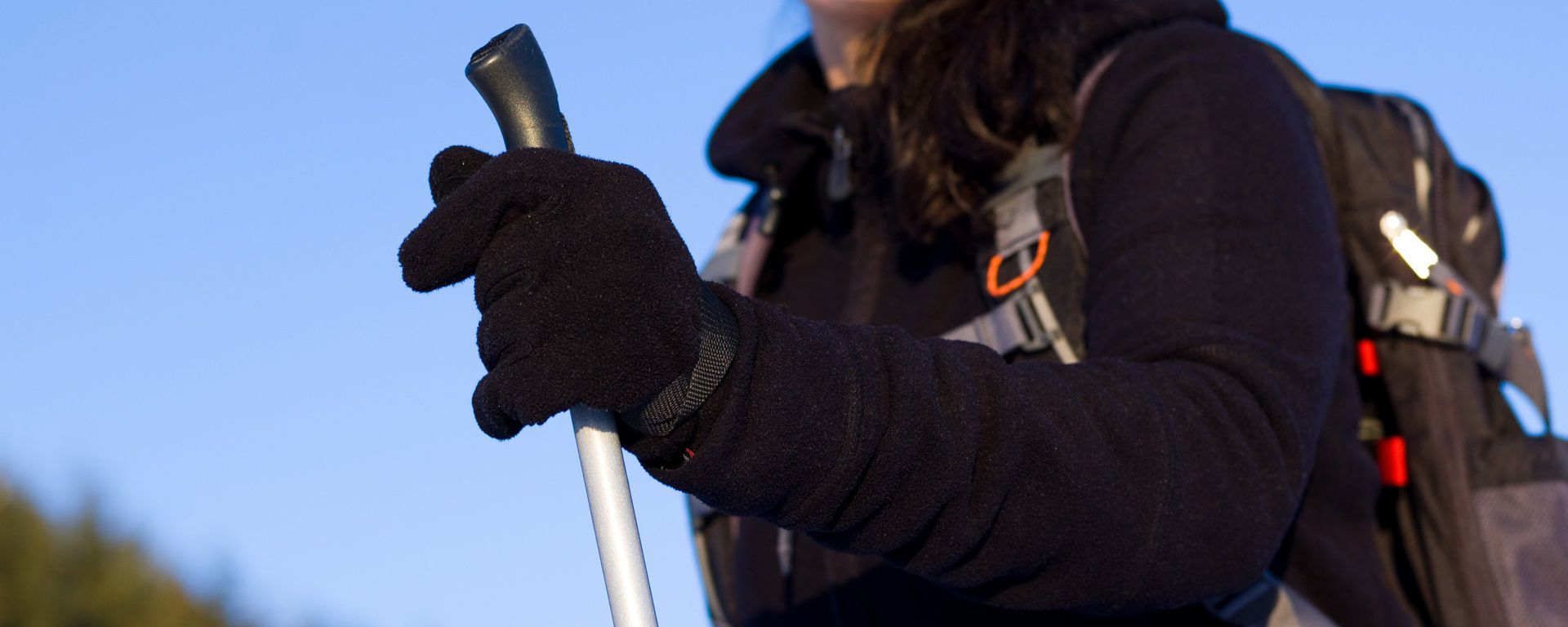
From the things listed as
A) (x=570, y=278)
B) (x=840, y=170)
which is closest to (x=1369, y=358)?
(x=840, y=170)

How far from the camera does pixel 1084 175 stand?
6.36ft

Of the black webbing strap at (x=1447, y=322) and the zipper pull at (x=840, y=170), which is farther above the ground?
the zipper pull at (x=840, y=170)

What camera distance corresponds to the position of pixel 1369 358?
2217 mm

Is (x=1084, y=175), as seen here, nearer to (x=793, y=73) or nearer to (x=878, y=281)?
(x=878, y=281)

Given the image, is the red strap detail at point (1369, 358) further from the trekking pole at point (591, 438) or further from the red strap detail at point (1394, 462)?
the trekking pole at point (591, 438)

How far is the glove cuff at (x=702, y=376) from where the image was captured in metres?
1.14

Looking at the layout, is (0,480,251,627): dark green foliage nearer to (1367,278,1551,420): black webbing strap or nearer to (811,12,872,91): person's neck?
(811,12,872,91): person's neck

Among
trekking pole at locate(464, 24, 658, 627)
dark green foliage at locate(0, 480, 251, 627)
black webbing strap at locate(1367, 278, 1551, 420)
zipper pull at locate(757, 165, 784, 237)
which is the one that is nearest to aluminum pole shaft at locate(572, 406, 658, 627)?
trekking pole at locate(464, 24, 658, 627)

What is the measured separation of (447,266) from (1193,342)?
2.67ft

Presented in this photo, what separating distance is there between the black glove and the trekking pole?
88 millimetres

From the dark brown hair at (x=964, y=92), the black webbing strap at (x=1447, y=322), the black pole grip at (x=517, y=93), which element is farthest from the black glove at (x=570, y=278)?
the black webbing strap at (x=1447, y=322)

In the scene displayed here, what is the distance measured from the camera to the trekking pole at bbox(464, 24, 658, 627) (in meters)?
1.20

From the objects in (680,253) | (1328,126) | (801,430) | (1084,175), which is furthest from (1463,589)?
(680,253)

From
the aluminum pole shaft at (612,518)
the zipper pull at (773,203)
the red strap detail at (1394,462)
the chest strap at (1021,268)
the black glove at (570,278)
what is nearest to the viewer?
the black glove at (570,278)
